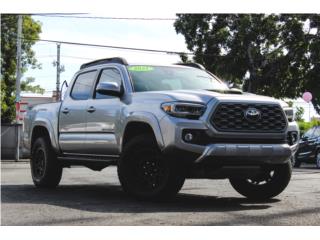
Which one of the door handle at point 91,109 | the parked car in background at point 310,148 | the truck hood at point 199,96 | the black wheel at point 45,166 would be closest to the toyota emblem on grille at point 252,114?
the truck hood at point 199,96

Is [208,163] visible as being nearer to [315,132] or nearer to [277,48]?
[315,132]

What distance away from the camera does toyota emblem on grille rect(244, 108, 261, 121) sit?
7.12 metres

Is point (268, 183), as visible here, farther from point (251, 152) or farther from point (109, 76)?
point (109, 76)

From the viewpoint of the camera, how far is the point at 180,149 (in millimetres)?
6859

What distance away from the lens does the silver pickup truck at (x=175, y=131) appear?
22.7ft

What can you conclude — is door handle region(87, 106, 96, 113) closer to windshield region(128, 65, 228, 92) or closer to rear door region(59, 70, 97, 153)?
rear door region(59, 70, 97, 153)

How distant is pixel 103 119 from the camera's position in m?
8.28

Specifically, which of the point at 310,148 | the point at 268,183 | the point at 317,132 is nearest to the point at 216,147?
the point at 268,183

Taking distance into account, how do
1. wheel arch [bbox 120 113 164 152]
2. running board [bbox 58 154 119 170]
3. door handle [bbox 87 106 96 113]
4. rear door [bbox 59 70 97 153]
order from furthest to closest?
rear door [bbox 59 70 97 153]
door handle [bbox 87 106 96 113]
running board [bbox 58 154 119 170]
wheel arch [bbox 120 113 164 152]

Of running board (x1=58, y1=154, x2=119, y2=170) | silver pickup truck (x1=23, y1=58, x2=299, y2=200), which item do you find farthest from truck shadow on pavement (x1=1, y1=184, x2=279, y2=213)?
running board (x1=58, y1=154, x2=119, y2=170)

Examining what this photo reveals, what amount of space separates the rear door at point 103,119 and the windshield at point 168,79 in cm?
27

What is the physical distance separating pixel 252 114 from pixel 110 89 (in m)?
1.90

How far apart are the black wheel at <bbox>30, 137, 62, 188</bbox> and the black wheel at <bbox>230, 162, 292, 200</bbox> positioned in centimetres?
296
